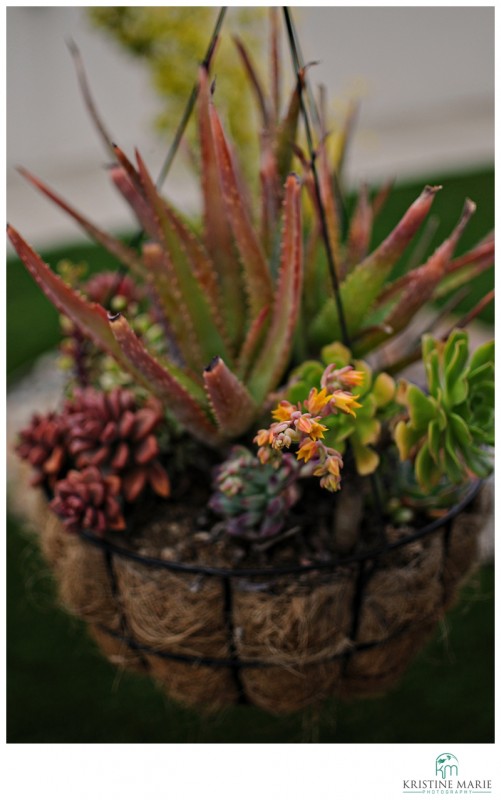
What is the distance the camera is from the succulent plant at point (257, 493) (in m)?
0.67

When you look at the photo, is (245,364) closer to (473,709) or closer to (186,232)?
(186,232)

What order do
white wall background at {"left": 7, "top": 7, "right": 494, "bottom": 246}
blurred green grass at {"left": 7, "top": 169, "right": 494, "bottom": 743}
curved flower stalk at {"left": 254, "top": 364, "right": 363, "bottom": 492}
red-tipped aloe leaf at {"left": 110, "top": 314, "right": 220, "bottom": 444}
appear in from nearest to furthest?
1. curved flower stalk at {"left": 254, "top": 364, "right": 363, "bottom": 492}
2. red-tipped aloe leaf at {"left": 110, "top": 314, "right": 220, "bottom": 444}
3. blurred green grass at {"left": 7, "top": 169, "right": 494, "bottom": 743}
4. white wall background at {"left": 7, "top": 7, "right": 494, "bottom": 246}

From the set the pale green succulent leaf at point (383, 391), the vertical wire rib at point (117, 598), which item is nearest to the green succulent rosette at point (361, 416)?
the pale green succulent leaf at point (383, 391)

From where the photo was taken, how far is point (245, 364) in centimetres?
74

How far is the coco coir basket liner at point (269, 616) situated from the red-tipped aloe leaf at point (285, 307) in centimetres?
17

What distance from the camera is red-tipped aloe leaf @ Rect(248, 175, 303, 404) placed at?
620 mm

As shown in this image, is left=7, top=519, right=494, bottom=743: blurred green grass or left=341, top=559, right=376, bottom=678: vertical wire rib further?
left=7, top=519, right=494, bottom=743: blurred green grass

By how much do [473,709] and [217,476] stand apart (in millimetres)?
670

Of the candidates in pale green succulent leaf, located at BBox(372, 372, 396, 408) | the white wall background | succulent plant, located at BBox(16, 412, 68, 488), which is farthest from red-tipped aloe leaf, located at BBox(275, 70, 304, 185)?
the white wall background

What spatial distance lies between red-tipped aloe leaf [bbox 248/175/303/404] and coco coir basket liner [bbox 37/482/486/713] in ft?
0.57

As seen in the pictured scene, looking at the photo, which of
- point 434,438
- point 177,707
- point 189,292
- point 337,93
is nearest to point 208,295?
point 189,292

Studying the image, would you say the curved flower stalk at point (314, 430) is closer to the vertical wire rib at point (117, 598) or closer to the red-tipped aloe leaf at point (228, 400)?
the red-tipped aloe leaf at point (228, 400)

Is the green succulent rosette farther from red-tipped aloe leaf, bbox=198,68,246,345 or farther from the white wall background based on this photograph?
the white wall background
